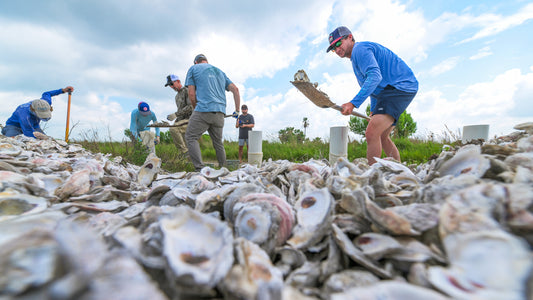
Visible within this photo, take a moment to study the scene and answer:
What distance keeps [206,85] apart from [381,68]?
8.00 ft

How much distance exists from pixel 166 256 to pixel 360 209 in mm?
661

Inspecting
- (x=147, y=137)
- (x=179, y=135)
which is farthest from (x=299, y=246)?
(x=147, y=137)

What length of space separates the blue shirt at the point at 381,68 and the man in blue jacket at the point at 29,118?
701 centimetres

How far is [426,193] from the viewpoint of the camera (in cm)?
90

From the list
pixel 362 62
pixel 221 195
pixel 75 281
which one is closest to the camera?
pixel 75 281

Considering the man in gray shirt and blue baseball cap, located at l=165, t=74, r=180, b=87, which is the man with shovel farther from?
the man in gray shirt

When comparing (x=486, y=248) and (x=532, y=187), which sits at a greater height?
(x=532, y=187)

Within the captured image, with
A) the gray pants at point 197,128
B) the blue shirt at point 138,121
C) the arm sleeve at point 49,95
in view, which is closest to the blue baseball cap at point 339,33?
the gray pants at point 197,128

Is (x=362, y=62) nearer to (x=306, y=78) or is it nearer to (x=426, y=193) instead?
(x=306, y=78)

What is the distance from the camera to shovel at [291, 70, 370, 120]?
3.55 metres

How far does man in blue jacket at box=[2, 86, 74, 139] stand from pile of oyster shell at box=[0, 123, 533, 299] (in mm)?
6451

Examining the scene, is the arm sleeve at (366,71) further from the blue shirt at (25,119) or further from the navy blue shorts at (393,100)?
the blue shirt at (25,119)

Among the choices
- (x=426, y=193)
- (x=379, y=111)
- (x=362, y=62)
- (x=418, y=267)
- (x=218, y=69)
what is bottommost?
(x=418, y=267)

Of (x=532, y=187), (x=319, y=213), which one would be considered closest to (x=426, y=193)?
(x=532, y=187)
